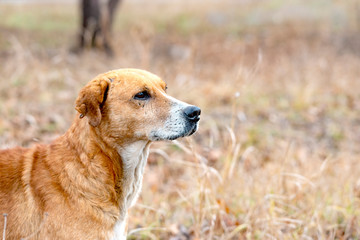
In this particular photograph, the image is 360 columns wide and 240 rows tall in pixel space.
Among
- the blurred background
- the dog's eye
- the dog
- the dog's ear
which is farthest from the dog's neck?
the blurred background

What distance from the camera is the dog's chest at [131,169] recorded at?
279 cm

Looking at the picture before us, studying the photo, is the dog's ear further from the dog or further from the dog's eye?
the dog's eye

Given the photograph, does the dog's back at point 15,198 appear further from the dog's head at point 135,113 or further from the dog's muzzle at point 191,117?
the dog's muzzle at point 191,117

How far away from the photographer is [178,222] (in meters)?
3.94

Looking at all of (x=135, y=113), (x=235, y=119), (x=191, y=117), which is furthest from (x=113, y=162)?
(x=235, y=119)

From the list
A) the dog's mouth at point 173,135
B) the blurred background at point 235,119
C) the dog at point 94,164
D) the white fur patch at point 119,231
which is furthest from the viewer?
the blurred background at point 235,119

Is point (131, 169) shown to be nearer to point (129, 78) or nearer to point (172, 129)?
point (172, 129)

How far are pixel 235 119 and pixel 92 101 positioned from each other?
5008 millimetres

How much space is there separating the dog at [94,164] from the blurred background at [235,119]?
1.62 feet

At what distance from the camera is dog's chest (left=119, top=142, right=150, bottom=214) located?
2.79 metres

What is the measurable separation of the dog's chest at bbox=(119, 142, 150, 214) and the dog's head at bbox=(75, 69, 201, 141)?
10cm

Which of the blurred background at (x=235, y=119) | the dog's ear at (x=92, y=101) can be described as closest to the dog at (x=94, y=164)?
the dog's ear at (x=92, y=101)

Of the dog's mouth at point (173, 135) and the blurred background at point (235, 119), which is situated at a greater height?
Result: the dog's mouth at point (173, 135)

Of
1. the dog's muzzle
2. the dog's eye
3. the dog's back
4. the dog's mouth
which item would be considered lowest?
the dog's back
